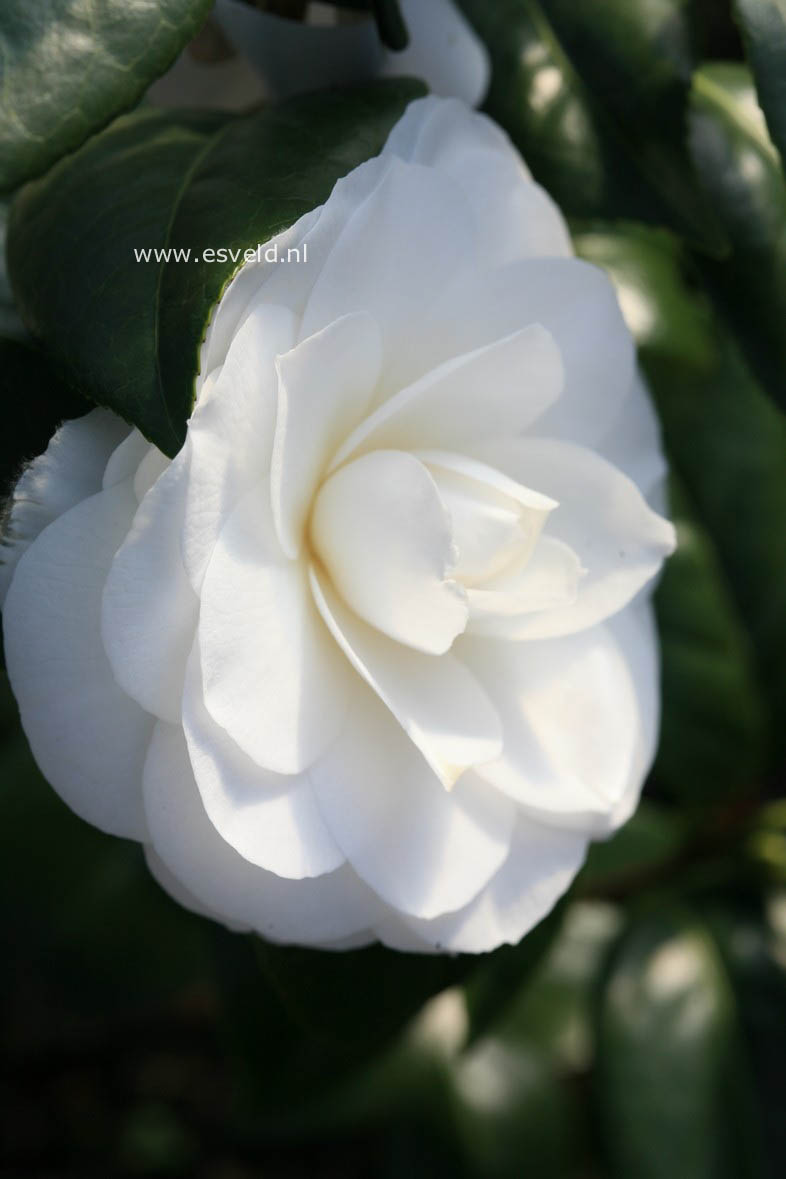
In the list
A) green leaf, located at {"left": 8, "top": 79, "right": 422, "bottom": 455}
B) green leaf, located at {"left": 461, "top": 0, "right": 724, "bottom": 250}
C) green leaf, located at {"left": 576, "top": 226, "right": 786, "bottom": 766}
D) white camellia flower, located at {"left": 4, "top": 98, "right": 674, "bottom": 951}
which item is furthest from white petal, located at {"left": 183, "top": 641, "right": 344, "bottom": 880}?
green leaf, located at {"left": 576, "top": 226, "right": 786, "bottom": 766}

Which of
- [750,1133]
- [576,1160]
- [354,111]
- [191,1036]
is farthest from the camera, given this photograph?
[191,1036]

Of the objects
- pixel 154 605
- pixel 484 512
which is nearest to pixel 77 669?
pixel 154 605

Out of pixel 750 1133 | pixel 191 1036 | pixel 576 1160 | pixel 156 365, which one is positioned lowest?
pixel 191 1036

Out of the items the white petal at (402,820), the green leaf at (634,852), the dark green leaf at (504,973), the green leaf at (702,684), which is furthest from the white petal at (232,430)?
the green leaf at (634,852)

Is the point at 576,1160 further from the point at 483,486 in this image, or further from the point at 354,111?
the point at 354,111

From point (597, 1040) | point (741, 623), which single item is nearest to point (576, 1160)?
point (597, 1040)

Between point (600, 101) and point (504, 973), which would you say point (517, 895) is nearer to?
point (504, 973)

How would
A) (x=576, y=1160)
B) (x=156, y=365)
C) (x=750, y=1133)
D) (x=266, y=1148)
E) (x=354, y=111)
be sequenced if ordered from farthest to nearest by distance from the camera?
(x=266, y=1148) → (x=576, y=1160) → (x=750, y=1133) → (x=354, y=111) → (x=156, y=365)
